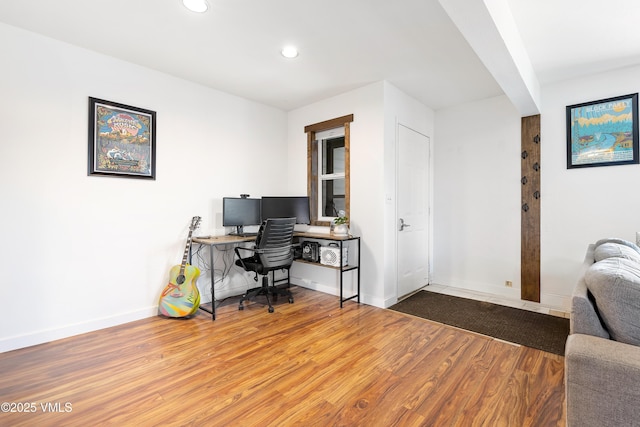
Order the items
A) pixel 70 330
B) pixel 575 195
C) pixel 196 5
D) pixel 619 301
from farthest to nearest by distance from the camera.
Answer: pixel 575 195
pixel 70 330
pixel 196 5
pixel 619 301

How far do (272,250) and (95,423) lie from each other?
6.61 feet

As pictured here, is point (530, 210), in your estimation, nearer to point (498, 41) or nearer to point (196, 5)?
point (498, 41)

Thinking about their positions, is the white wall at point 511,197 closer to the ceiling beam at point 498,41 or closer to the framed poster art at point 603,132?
the framed poster art at point 603,132

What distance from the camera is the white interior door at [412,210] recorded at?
378cm

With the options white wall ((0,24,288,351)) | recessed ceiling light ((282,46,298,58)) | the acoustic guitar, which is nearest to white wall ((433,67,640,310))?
recessed ceiling light ((282,46,298,58))

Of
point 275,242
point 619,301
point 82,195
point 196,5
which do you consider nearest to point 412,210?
point 275,242

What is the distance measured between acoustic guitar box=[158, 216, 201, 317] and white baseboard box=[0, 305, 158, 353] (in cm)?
19

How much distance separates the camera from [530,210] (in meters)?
3.64

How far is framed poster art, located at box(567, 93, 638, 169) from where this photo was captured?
3045 millimetres

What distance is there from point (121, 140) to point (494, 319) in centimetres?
413

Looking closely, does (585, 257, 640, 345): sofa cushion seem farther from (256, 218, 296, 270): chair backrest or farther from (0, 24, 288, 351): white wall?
(0, 24, 288, 351): white wall

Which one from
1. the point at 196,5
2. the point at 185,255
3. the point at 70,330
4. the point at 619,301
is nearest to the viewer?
the point at 619,301

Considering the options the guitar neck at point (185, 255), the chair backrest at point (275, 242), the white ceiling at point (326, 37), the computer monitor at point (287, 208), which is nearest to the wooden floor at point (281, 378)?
the guitar neck at point (185, 255)

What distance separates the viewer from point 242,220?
3.70 m
